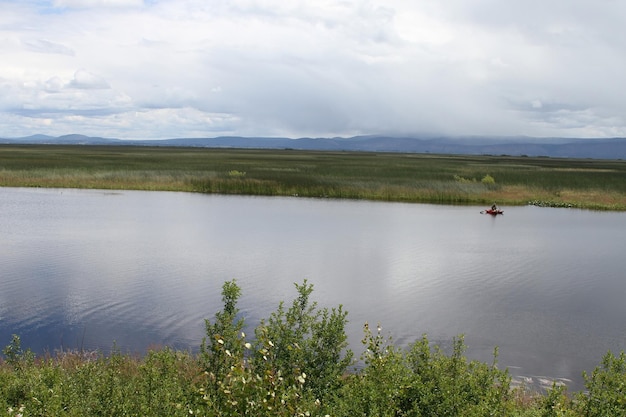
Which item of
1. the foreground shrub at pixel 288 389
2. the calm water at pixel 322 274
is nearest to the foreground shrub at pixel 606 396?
the foreground shrub at pixel 288 389

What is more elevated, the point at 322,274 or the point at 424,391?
the point at 424,391

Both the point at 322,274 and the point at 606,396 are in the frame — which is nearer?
the point at 606,396

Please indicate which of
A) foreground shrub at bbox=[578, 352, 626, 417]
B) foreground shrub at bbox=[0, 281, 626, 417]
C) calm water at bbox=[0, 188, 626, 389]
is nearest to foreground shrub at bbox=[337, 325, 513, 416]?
foreground shrub at bbox=[0, 281, 626, 417]

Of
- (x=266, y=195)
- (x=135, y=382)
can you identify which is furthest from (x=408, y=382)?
(x=266, y=195)

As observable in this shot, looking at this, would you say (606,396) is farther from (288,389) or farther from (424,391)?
(288,389)

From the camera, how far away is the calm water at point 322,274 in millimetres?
19562

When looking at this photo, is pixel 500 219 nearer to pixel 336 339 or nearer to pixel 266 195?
pixel 266 195

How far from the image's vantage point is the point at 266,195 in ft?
213

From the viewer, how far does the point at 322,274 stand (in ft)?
93.1

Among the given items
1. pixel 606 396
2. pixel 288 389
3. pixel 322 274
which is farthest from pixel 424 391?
pixel 322 274

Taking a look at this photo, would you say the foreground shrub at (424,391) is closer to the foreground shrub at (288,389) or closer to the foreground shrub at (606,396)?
the foreground shrub at (288,389)

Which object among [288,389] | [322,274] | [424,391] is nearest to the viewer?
[288,389]

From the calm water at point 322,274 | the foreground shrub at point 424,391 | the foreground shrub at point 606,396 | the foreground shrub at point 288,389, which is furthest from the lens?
the calm water at point 322,274

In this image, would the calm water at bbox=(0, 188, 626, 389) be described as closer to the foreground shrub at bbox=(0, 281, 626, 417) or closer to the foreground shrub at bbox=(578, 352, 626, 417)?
the foreground shrub at bbox=(578, 352, 626, 417)
